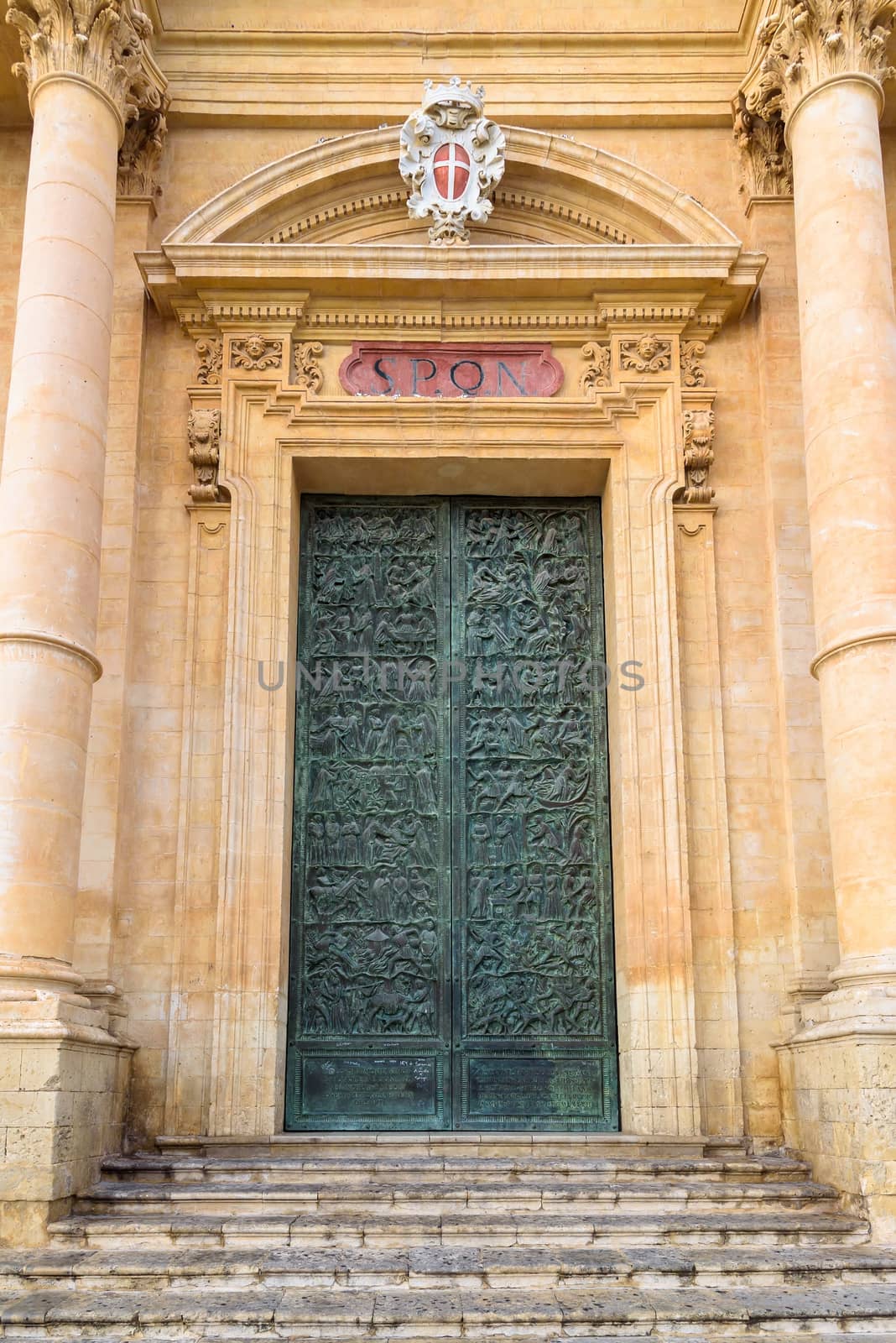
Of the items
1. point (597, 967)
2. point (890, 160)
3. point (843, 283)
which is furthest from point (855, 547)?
point (890, 160)

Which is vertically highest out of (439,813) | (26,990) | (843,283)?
(843,283)

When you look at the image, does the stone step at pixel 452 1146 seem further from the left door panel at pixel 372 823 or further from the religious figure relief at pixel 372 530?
the religious figure relief at pixel 372 530

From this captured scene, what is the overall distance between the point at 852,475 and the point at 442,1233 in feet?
16.9

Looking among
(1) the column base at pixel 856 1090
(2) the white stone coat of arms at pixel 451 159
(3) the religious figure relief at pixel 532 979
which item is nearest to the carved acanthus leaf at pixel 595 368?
(2) the white stone coat of arms at pixel 451 159

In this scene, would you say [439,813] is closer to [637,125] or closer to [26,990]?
[26,990]

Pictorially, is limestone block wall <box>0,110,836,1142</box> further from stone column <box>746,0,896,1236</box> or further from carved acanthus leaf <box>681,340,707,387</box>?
stone column <box>746,0,896,1236</box>

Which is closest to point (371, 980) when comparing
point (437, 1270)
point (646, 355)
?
point (437, 1270)

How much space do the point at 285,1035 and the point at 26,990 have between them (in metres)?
2.56

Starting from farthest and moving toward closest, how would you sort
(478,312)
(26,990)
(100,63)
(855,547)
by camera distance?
(478,312), (100,63), (855,547), (26,990)

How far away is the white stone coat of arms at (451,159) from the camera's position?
11.3 m

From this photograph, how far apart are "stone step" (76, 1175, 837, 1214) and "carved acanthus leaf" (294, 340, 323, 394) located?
5.77 m

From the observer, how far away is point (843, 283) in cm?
980

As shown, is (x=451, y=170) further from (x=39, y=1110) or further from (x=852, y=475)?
(x=39, y=1110)

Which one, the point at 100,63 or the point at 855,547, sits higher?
the point at 100,63
